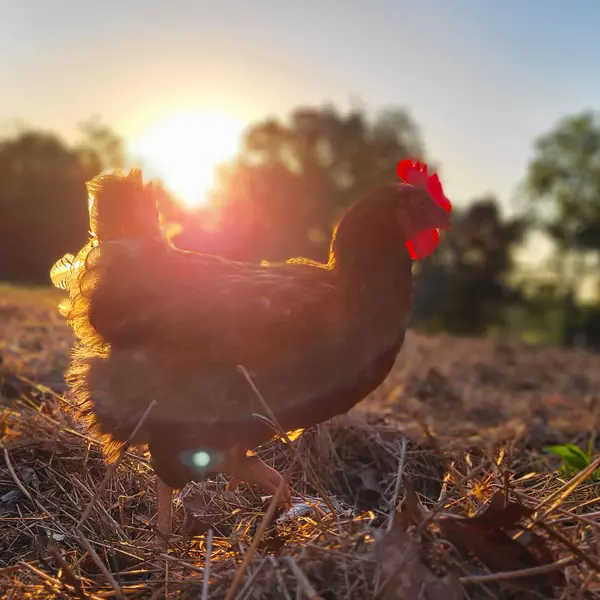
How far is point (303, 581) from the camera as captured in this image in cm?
162

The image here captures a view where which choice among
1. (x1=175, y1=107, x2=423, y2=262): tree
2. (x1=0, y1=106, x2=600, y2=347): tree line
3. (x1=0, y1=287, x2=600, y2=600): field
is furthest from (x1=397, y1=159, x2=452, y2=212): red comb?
(x1=175, y1=107, x2=423, y2=262): tree

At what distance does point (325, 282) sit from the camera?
266cm

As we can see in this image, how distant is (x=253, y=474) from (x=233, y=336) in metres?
0.65

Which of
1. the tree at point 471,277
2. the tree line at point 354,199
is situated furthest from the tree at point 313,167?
the tree at point 471,277

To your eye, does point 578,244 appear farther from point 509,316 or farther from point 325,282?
point 325,282

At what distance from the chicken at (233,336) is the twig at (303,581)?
693 mm

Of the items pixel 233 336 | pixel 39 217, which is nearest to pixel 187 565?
pixel 233 336

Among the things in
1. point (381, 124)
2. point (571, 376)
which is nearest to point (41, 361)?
point (571, 376)

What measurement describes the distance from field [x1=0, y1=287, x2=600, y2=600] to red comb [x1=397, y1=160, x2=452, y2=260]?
90 cm

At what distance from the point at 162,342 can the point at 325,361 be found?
0.68m

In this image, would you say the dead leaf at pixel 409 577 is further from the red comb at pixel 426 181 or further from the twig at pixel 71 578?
the red comb at pixel 426 181

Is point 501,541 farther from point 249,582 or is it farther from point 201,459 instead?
point 201,459

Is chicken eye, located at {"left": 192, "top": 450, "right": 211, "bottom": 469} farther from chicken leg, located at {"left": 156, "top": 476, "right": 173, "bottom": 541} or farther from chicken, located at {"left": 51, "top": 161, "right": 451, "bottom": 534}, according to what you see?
chicken leg, located at {"left": 156, "top": 476, "right": 173, "bottom": 541}

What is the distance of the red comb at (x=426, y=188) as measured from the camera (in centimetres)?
281
